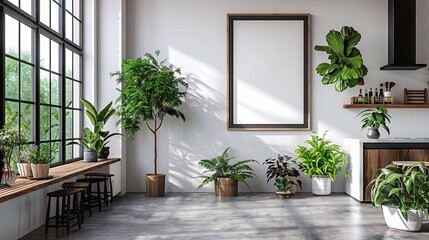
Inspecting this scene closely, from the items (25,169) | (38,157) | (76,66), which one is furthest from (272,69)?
(25,169)

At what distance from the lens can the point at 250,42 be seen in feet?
24.9

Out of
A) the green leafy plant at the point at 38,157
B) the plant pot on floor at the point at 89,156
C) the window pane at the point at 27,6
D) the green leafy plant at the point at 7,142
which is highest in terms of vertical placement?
the window pane at the point at 27,6

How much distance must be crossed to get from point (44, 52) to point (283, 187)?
4.04 m

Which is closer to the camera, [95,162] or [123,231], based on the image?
[123,231]

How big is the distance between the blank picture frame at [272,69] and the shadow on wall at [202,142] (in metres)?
0.20

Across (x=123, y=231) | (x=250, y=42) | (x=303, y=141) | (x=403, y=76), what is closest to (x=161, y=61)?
(x=250, y=42)

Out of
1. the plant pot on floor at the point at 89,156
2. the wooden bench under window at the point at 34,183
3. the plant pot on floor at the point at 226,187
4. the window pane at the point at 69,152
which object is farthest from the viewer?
the plant pot on floor at the point at 226,187

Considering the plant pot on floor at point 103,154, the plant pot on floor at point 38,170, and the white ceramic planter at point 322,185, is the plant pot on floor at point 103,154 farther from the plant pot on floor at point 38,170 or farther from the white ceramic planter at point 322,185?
the white ceramic planter at point 322,185

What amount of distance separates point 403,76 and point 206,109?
11.5 ft

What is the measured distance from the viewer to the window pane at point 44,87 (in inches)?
213

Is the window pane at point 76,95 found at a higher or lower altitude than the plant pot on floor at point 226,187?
higher

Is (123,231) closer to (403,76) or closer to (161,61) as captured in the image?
(161,61)

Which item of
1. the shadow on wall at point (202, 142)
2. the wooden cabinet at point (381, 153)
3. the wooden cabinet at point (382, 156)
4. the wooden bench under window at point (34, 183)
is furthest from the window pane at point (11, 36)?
the wooden cabinet at point (382, 156)

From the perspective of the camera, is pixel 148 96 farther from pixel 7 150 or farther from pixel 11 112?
pixel 7 150
